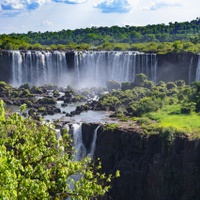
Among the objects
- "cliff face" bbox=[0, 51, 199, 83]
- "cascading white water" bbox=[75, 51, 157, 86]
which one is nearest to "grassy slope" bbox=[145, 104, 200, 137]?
"cliff face" bbox=[0, 51, 199, 83]

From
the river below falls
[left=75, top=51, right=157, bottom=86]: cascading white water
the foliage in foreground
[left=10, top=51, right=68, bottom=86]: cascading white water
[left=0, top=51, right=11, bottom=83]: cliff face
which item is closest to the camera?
the foliage in foreground

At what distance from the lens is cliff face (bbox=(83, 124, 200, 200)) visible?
33.2m

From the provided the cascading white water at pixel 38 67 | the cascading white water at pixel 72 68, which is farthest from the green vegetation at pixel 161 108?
the cascading white water at pixel 38 67

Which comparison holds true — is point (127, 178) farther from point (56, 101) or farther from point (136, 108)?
point (56, 101)

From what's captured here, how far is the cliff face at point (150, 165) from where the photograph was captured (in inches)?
1307

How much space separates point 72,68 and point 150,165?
3738 centimetres

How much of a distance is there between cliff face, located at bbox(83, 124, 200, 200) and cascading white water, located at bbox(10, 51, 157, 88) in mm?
31560

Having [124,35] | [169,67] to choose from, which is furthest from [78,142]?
[124,35]

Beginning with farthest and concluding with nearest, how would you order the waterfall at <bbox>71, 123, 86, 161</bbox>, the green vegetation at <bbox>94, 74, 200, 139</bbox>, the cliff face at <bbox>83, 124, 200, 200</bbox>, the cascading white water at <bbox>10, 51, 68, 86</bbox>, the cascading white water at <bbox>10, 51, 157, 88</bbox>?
1. the cascading white water at <bbox>10, 51, 68, 86</bbox>
2. the cascading white water at <bbox>10, 51, 157, 88</bbox>
3. the waterfall at <bbox>71, 123, 86, 161</bbox>
4. the green vegetation at <bbox>94, 74, 200, 139</bbox>
5. the cliff face at <bbox>83, 124, 200, 200</bbox>

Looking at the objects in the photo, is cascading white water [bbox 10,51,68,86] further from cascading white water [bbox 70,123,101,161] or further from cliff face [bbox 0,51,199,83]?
cascading white water [bbox 70,123,101,161]

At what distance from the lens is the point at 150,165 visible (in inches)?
1356

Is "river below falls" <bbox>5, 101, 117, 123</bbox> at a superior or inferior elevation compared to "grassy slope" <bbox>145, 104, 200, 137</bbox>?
inferior

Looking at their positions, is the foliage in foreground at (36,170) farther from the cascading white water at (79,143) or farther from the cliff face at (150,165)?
the cascading white water at (79,143)

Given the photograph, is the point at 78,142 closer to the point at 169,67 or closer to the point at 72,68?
the point at 169,67
